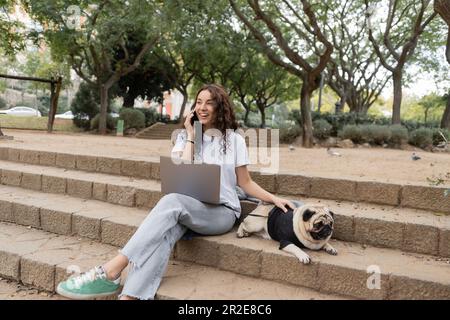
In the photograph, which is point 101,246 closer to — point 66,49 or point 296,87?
point 66,49

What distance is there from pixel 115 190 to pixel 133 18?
10.9m

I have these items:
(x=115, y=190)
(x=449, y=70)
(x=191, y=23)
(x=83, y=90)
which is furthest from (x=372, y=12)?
(x=115, y=190)

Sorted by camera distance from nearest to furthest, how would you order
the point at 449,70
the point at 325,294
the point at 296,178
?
the point at 325,294, the point at 296,178, the point at 449,70

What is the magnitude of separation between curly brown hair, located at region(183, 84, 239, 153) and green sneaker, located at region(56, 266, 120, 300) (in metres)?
1.24

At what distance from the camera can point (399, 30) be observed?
17.1 m

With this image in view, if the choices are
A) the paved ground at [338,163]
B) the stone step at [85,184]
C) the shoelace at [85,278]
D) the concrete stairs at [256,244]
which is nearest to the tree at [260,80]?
the paved ground at [338,163]

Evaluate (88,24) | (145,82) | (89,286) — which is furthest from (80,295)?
(145,82)

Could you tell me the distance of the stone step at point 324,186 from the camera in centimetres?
328

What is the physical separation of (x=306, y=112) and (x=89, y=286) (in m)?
9.43

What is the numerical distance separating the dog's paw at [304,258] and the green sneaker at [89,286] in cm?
121

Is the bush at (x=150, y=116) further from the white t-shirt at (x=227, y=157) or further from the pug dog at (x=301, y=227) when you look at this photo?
the pug dog at (x=301, y=227)

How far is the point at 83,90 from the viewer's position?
1911 centimetres

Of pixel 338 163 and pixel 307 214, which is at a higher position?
pixel 338 163

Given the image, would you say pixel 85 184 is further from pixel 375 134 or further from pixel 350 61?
pixel 350 61
